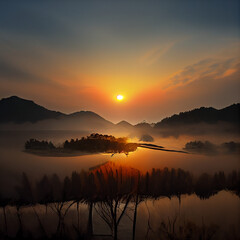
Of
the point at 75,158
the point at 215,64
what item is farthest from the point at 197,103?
the point at 75,158

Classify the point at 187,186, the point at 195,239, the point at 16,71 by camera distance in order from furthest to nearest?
the point at 16,71 → the point at 187,186 → the point at 195,239

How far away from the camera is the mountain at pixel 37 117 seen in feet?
8.54

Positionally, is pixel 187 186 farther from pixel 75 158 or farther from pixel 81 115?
pixel 81 115

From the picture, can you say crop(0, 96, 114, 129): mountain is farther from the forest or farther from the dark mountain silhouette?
the forest

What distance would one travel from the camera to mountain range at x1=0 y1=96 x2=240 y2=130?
8.56 feet

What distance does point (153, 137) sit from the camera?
2602 mm

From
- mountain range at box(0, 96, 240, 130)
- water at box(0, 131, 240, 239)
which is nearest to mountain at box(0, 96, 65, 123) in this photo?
mountain range at box(0, 96, 240, 130)

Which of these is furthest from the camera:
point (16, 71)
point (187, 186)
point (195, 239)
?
point (16, 71)

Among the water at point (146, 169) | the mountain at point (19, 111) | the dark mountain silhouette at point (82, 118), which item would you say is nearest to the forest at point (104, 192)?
the water at point (146, 169)

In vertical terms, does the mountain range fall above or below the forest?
above

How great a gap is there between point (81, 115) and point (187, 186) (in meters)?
1.66

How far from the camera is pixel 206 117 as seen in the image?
2.64 meters

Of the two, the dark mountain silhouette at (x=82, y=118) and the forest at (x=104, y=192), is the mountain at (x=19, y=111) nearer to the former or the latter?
the dark mountain silhouette at (x=82, y=118)

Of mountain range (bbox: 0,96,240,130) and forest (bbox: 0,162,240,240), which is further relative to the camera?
mountain range (bbox: 0,96,240,130)
